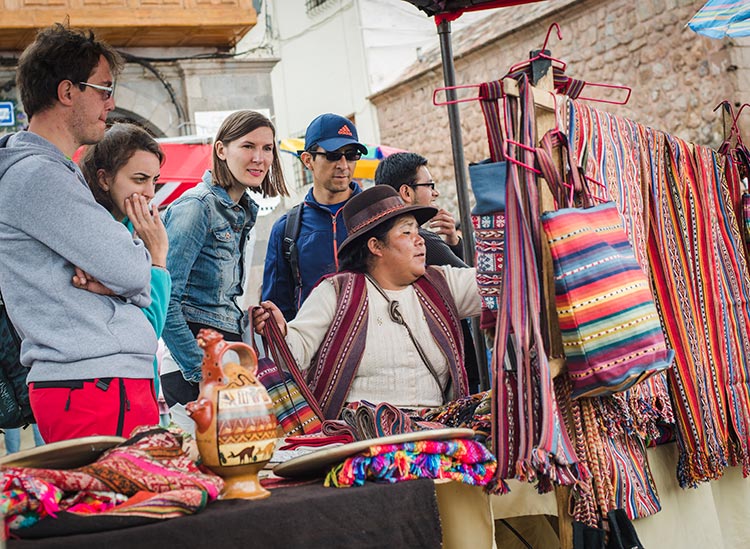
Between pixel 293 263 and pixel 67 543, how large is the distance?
8.24ft

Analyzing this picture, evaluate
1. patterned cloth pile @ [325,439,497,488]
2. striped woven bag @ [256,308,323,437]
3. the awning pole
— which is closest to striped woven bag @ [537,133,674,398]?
patterned cloth pile @ [325,439,497,488]

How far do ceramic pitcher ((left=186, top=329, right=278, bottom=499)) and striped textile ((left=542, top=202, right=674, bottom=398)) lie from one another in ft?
3.22

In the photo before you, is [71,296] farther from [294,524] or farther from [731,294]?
[731,294]

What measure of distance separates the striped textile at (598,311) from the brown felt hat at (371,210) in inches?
30.7

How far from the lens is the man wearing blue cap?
167 inches

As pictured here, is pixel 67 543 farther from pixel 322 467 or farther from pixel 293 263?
pixel 293 263

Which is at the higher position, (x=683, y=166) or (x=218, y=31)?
(x=218, y=31)

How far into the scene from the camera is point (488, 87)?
2824 mm

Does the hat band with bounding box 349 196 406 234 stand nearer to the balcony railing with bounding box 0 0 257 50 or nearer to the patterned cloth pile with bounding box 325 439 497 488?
the patterned cloth pile with bounding box 325 439 497 488

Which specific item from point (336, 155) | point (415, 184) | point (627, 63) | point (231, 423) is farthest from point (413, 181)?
point (627, 63)

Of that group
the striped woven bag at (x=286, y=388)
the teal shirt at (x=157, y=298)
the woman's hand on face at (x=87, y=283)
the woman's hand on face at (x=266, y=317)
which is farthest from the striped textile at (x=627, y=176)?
the woman's hand on face at (x=87, y=283)

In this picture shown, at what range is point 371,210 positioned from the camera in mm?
3479

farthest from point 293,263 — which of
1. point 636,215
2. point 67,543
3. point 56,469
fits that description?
point 67,543

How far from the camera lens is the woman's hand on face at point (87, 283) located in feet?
8.14
